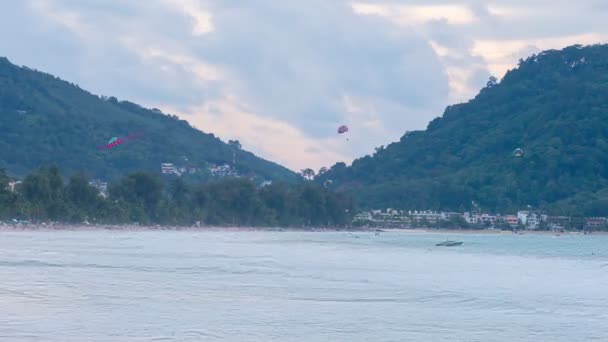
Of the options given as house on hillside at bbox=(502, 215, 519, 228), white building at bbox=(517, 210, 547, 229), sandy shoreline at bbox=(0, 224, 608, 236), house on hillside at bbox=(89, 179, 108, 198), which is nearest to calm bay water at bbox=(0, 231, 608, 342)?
sandy shoreline at bbox=(0, 224, 608, 236)

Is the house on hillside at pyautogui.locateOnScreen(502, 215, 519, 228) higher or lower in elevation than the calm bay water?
higher

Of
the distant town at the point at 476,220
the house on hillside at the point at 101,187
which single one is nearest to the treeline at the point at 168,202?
the house on hillside at the point at 101,187

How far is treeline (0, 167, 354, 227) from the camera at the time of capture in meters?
115

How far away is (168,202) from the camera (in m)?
141

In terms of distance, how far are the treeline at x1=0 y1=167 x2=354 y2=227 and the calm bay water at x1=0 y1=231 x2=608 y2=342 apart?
5522 cm

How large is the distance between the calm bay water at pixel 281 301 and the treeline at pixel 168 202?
5522 centimetres

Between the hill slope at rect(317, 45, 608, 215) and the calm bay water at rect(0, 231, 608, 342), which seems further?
the hill slope at rect(317, 45, 608, 215)

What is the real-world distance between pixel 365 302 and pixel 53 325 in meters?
12.4

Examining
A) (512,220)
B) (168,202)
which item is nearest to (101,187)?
(168,202)

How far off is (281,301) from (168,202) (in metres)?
105

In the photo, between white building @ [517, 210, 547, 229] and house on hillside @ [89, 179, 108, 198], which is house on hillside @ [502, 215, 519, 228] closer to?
white building @ [517, 210, 547, 229]

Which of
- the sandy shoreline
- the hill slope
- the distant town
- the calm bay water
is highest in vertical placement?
the hill slope

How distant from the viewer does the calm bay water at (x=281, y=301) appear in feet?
94.9

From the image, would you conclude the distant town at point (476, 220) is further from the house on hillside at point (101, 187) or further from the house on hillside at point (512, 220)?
the house on hillside at point (101, 187)
